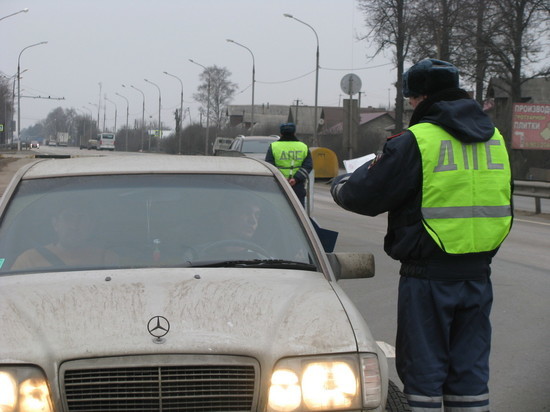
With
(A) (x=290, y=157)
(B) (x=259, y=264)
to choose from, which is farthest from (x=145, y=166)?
(A) (x=290, y=157)

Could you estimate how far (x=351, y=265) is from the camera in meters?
4.23

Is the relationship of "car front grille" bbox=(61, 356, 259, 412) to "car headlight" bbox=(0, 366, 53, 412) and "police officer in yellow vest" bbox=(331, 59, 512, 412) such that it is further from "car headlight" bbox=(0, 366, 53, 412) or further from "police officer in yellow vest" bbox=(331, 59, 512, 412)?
"police officer in yellow vest" bbox=(331, 59, 512, 412)

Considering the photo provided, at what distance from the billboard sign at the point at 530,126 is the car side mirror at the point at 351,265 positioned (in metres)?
36.9

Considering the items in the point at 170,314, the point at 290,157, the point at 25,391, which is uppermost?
the point at 290,157

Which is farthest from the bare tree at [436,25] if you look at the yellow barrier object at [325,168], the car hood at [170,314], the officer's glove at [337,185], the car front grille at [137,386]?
the car front grille at [137,386]

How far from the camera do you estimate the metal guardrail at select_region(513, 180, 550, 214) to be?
69.3ft

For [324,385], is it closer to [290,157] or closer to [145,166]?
[145,166]


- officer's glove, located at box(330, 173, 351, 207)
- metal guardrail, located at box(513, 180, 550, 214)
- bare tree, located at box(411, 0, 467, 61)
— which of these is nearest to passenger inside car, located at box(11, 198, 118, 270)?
officer's glove, located at box(330, 173, 351, 207)

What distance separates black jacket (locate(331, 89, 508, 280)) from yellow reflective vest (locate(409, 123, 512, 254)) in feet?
0.12

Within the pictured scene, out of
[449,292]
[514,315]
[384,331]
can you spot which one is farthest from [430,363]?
[514,315]

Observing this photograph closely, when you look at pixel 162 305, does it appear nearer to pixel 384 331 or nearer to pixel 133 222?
pixel 133 222

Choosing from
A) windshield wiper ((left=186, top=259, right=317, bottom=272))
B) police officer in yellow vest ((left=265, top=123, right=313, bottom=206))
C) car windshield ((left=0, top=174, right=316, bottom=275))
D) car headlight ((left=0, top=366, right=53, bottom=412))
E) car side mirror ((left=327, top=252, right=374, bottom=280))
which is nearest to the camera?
car headlight ((left=0, top=366, right=53, bottom=412))

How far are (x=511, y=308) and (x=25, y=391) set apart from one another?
6481mm

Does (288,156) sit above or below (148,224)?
above
